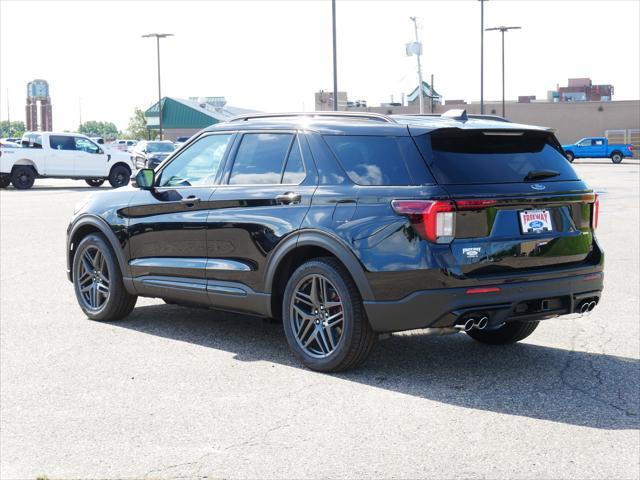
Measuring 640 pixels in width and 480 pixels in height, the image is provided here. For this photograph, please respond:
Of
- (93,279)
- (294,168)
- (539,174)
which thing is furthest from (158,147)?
(539,174)

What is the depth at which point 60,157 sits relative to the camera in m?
34.4

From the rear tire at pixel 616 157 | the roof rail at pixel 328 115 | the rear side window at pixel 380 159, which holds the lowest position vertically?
the rear tire at pixel 616 157

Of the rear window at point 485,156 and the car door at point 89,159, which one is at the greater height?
the rear window at point 485,156

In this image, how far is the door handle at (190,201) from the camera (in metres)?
7.81

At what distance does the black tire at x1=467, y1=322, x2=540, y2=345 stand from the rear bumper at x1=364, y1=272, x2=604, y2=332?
0.97m

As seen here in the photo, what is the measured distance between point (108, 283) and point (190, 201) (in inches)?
53.9

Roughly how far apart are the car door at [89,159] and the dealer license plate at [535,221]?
2988cm

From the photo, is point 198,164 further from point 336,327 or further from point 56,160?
point 56,160

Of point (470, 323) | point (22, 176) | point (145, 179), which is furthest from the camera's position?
point (22, 176)

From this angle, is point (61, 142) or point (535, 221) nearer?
point (535, 221)

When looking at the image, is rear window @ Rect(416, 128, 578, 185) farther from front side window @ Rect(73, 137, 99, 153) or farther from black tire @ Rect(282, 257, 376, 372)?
front side window @ Rect(73, 137, 99, 153)

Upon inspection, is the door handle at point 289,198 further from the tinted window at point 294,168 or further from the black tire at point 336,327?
the black tire at point 336,327

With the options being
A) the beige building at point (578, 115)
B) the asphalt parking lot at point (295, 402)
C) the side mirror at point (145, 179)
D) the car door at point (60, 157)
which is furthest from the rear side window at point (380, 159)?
the beige building at point (578, 115)

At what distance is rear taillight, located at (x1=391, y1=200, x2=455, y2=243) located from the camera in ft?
20.1
